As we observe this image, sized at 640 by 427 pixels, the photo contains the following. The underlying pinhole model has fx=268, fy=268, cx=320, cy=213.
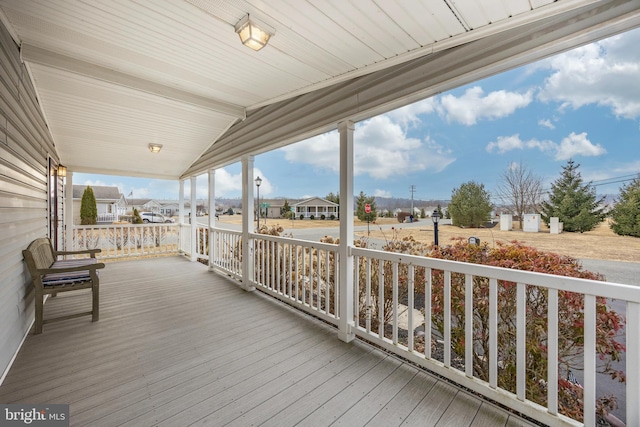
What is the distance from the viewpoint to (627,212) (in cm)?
147

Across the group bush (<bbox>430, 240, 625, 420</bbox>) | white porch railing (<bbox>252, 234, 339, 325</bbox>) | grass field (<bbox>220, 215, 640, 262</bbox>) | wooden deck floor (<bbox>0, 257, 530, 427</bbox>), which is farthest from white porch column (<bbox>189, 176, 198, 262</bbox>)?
bush (<bbox>430, 240, 625, 420</bbox>)

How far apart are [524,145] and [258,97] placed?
293cm

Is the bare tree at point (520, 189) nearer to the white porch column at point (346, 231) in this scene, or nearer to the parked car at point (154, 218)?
the white porch column at point (346, 231)

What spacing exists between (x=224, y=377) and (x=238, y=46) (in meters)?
2.73

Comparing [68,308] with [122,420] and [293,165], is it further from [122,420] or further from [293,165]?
[293,165]

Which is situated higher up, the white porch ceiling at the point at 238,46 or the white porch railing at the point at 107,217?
the white porch ceiling at the point at 238,46

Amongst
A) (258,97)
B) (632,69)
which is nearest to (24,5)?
(258,97)

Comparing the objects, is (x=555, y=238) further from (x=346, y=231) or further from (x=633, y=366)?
(x=346, y=231)

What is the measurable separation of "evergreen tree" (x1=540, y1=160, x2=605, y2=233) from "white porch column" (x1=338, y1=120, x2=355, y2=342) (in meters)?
1.57

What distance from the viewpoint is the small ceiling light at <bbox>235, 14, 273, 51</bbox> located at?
1.84 metres

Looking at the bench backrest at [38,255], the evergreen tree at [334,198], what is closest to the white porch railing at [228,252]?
the evergreen tree at [334,198]

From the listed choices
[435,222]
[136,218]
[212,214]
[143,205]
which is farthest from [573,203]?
[136,218]

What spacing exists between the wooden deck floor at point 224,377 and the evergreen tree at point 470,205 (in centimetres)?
128

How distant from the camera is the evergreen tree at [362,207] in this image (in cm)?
269
